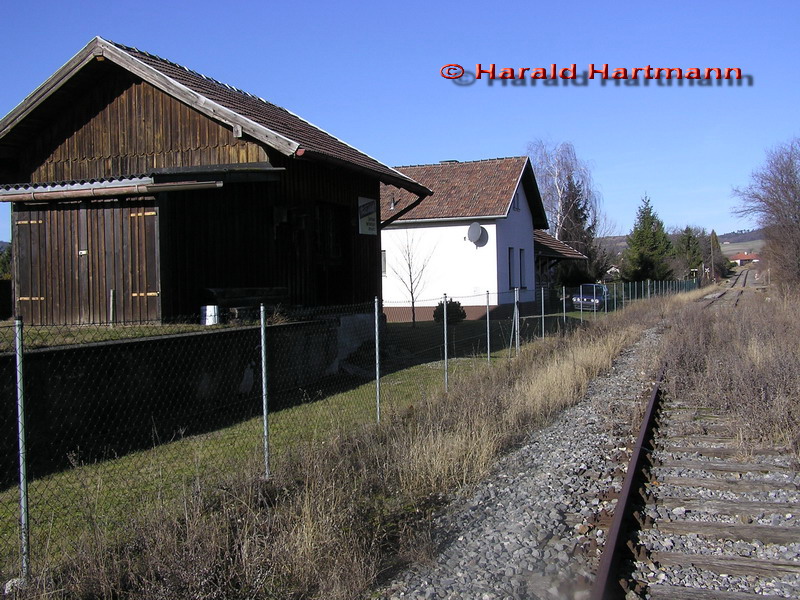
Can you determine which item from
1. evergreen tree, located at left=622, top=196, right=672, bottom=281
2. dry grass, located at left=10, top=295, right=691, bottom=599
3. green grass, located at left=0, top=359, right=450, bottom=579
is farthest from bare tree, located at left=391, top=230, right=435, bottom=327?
evergreen tree, located at left=622, top=196, right=672, bottom=281

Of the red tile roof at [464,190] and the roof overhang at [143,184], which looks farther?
the red tile roof at [464,190]

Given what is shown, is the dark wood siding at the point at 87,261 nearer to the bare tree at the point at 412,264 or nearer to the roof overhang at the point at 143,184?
the roof overhang at the point at 143,184

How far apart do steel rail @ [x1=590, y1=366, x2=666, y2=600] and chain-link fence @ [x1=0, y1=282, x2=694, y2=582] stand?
8.94ft

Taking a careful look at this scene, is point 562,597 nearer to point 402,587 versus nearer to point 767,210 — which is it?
point 402,587

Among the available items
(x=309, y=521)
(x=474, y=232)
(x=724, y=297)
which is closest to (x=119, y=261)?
(x=309, y=521)

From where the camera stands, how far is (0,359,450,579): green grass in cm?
494

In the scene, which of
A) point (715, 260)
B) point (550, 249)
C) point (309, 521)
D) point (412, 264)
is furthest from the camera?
point (715, 260)

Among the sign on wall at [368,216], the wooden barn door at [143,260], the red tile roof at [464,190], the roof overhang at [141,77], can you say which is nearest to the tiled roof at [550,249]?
the red tile roof at [464,190]

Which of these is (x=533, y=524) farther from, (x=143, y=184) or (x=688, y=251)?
(x=688, y=251)

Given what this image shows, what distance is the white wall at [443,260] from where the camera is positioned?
28.7 metres

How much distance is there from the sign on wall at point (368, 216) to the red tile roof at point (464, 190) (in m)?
10.00

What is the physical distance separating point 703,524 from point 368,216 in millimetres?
12817

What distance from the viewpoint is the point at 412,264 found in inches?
1166

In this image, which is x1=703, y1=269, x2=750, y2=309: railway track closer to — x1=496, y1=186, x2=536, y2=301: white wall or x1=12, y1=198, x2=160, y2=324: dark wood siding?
x1=496, y1=186, x2=536, y2=301: white wall
